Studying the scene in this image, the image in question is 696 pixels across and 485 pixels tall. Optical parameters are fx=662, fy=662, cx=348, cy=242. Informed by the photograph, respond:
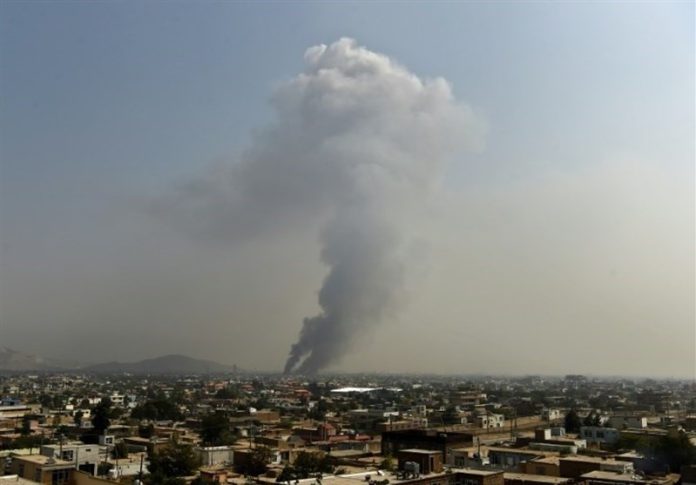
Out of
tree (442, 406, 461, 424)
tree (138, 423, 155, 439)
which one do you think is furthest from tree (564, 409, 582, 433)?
tree (138, 423, 155, 439)

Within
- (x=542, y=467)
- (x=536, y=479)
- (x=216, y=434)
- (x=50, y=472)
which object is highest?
(x=50, y=472)

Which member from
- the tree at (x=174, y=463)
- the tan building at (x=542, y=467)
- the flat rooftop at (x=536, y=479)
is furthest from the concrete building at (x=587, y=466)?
the tree at (x=174, y=463)

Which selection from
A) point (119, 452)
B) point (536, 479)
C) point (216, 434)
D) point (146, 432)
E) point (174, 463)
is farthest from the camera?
point (146, 432)

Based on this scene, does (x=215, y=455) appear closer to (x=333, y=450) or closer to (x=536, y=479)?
(x=333, y=450)

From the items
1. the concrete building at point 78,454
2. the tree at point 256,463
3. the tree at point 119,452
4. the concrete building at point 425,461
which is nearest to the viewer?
the concrete building at point 425,461

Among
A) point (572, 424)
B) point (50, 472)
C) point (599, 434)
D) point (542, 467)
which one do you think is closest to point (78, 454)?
point (50, 472)

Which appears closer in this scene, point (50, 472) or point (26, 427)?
point (50, 472)

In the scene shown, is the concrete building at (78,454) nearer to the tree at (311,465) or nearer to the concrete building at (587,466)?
the tree at (311,465)

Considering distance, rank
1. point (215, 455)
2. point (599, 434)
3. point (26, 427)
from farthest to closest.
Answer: point (599, 434) < point (26, 427) < point (215, 455)

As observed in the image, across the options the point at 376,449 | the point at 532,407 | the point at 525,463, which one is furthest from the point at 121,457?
the point at 532,407

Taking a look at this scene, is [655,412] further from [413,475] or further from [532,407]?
[413,475]

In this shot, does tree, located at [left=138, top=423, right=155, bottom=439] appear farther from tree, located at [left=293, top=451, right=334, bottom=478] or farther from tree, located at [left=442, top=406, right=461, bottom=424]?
tree, located at [left=442, top=406, right=461, bottom=424]

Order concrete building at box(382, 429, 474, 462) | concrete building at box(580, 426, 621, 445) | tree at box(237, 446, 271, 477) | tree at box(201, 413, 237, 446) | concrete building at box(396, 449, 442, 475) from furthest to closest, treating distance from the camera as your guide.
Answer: concrete building at box(580, 426, 621, 445) < tree at box(201, 413, 237, 446) < concrete building at box(382, 429, 474, 462) < tree at box(237, 446, 271, 477) < concrete building at box(396, 449, 442, 475)

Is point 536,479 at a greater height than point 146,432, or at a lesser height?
greater
